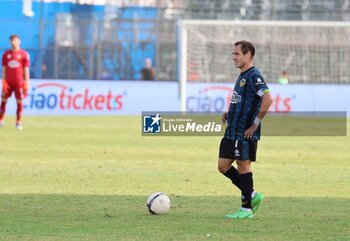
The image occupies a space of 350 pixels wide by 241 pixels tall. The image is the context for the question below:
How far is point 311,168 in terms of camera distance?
17.2 m

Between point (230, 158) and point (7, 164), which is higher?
point (230, 158)

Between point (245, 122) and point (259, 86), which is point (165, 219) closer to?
point (245, 122)

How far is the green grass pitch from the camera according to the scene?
31.2 ft

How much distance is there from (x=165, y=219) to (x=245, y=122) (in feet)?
4.51

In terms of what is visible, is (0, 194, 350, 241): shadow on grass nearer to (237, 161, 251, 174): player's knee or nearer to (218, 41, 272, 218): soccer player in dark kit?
(218, 41, 272, 218): soccer player in dark kit

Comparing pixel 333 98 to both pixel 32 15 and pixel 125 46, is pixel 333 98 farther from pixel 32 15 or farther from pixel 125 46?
pixel 32 15

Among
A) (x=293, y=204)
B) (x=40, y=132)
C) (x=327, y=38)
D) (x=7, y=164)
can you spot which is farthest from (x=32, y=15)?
(x=293, y=204)

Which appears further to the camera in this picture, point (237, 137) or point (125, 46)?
point (125, 46)

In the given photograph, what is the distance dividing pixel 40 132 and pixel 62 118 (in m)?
6.06

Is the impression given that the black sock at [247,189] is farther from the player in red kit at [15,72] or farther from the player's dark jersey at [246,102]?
the player in red kit at [15,72]

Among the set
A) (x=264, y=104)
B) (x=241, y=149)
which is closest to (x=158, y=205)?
(x=241, y=149)

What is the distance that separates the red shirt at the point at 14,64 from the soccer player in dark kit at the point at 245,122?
1543 centimetres

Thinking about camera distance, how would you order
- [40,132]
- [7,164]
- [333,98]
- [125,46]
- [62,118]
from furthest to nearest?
[125,46] → [333,98] → [62,118] → [40,132] → [7,164]

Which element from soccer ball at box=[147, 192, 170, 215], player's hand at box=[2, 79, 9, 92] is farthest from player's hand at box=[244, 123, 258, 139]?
player's hand at box=[2, 79, 9, 92]
